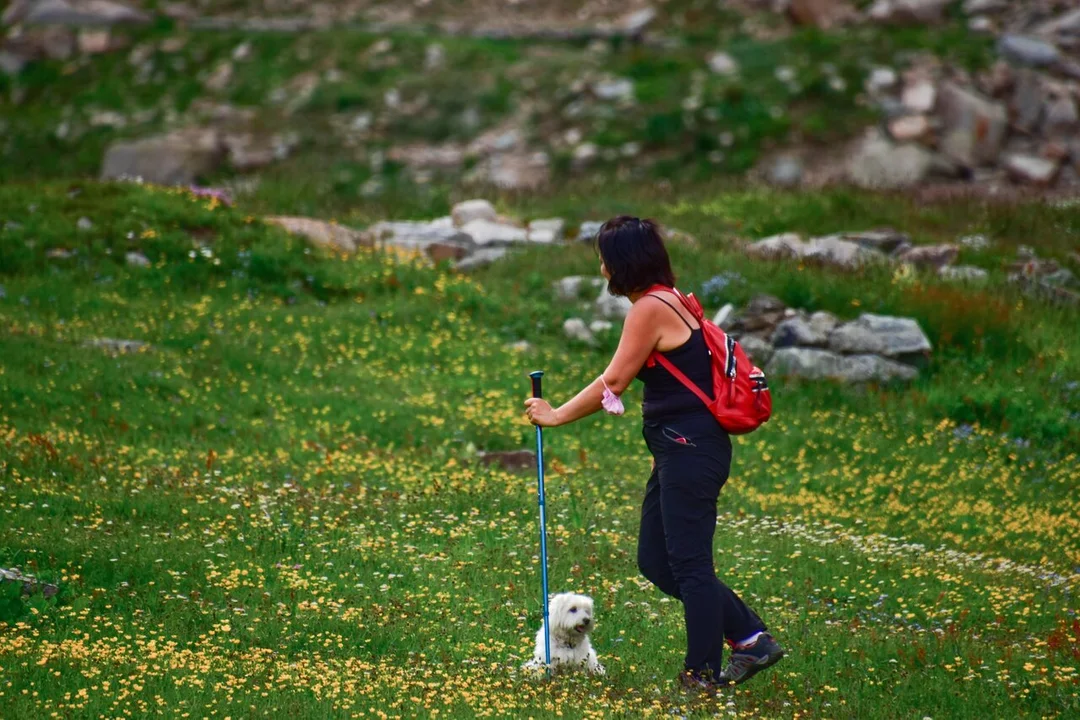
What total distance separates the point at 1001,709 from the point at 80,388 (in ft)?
33.5

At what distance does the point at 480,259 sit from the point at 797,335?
565cm

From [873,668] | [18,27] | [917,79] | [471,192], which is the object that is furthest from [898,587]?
[18,27]

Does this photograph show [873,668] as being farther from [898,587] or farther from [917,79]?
[917,79]

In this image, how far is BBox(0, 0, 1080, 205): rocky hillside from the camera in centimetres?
2875

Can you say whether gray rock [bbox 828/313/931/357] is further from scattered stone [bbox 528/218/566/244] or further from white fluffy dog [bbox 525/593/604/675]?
white fluffy dog [bbox 525/593/604/675]

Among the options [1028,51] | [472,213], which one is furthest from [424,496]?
[1028,51]

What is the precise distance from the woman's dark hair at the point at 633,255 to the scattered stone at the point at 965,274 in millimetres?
12304

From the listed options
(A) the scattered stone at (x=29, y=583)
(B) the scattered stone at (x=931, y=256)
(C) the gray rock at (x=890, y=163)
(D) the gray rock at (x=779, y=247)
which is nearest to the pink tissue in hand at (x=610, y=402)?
(A) the scattered stone at (x=29, y=583)

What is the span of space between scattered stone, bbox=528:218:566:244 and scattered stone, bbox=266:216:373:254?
2775 millimetres

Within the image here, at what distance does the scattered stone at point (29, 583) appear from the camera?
8.43m

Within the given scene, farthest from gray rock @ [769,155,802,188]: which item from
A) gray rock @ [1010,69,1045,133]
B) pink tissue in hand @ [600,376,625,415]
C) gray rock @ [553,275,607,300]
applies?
pink tissue in hand @ [600,376,625,415]

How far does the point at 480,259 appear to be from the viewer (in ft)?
66.3

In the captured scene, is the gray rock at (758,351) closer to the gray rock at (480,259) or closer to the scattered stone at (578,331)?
the scattered stone at (578,331)

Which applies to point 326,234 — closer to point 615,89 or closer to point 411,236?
point 411,236
